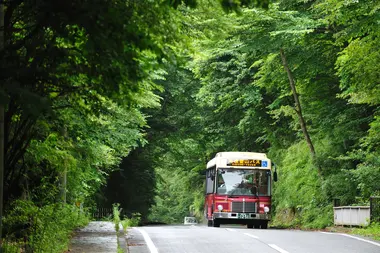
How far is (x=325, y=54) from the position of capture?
27.8 m

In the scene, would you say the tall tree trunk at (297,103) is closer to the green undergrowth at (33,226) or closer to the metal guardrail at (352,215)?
the metal guardrail at (352,215)

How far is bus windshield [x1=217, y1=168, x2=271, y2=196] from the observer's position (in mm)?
29812

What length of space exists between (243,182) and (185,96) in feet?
38.7

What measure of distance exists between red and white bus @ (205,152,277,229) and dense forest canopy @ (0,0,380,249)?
7.64 feet

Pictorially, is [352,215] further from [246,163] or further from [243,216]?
[246,163]

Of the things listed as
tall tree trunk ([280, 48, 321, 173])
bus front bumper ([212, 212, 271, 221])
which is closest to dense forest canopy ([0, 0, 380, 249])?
tall tree trunk ([280, 48, 321, 173])

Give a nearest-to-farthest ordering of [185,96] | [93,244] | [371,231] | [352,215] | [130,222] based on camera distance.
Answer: [93,244] → [371,231] → [352,215] → [130,222] → [185,96]

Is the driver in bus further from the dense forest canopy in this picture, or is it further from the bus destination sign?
the dense forest canopy

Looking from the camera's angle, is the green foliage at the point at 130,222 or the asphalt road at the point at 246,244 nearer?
the asphalt road at the point at 246,244

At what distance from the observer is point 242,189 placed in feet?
97.9

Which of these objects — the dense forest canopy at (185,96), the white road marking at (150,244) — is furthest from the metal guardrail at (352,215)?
the white road marking at (150,244)

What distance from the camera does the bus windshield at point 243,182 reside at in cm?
2981

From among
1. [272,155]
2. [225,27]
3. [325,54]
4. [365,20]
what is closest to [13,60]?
[225,27]

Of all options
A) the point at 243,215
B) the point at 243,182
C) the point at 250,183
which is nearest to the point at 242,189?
the point at 243,182
